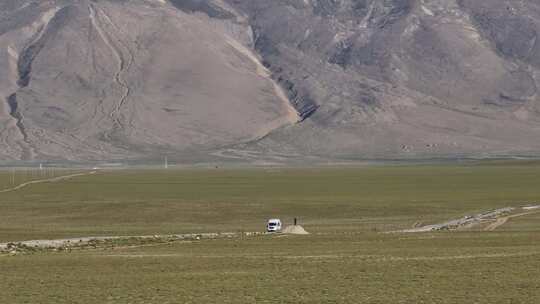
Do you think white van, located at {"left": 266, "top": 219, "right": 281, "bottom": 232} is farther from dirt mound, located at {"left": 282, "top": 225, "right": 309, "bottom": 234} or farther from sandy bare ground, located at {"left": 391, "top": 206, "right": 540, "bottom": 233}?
sandy bare ground, located at {"left": 391, "top": 206, "right": 540, "bottom": 233}

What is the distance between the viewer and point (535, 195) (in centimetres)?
10481

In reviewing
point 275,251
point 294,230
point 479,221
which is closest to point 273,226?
point 294,230

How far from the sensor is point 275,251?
157 feet

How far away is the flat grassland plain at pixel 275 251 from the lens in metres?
31.8

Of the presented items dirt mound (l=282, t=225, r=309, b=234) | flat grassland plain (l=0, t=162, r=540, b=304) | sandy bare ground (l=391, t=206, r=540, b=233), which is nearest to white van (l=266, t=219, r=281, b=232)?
dirt mound (l=282, t=225, r=309, b=234)

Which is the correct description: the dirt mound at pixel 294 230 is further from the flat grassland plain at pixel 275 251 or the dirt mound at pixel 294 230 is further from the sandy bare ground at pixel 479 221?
the sandy bare ground at pixel 479 221

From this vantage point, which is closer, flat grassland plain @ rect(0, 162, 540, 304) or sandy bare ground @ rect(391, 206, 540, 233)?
flat grassland plain @ rect(0, 162, 540, 304)

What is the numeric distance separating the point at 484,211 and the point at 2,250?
40.5 m

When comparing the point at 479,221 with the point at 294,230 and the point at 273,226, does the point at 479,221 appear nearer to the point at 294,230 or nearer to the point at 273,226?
the point at 273,226

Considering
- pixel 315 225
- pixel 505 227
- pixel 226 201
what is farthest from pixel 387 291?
pixel 226 201

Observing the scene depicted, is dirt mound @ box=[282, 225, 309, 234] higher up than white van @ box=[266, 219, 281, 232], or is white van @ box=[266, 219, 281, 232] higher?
white van @ box=[266, 219, 281, 232]

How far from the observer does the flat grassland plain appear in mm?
31766

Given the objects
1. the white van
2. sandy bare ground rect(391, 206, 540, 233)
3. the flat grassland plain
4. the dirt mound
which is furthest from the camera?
the white van

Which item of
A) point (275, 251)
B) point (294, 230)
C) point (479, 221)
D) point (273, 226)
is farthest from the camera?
point (479, 221)
